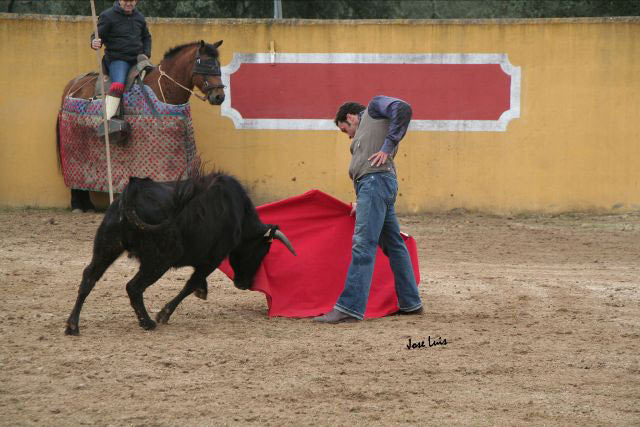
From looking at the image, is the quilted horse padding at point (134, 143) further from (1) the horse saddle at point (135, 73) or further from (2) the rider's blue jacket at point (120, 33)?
(2) the rider's blue jacket at point (120, 33)

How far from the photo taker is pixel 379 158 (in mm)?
6902

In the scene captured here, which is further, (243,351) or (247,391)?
(243,351)

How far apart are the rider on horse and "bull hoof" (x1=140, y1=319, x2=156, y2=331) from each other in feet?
17.0

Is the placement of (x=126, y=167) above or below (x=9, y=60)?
below

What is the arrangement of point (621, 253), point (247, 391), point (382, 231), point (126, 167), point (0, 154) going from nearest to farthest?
point (247, 391), point (382, 231), point (621, 253), point (126, 167), point (0, 154)

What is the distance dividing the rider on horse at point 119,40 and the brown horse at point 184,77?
31 centimetres

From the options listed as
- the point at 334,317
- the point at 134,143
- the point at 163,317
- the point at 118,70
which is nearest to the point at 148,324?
the point at 163,317

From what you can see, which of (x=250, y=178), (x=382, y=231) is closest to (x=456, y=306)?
(x=382, y=231)

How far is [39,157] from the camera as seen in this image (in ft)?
41.2

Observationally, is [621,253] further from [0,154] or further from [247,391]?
[0,154]

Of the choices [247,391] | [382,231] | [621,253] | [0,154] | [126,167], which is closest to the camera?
[247,391]

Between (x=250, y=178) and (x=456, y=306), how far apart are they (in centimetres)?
537
